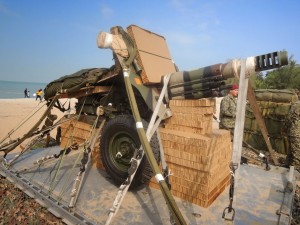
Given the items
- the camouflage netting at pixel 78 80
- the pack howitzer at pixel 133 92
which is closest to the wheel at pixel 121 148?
the pack howitzer at pixel 133 92

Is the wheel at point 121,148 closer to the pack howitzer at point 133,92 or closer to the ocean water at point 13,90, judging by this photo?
the pack howitzer at point 133,92

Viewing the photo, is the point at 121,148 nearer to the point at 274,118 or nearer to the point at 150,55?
the point at 150,55

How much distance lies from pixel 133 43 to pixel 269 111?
728cm

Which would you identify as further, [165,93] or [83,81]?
[83,81]

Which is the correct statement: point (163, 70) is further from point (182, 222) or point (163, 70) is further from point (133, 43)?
point (182, 222)

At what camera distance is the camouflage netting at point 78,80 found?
188 inches

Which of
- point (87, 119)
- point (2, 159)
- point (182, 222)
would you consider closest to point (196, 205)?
point (182, 222)

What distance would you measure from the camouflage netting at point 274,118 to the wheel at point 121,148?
6861 mm

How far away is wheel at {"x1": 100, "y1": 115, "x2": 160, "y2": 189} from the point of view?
3830mm

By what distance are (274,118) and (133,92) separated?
7551 mm

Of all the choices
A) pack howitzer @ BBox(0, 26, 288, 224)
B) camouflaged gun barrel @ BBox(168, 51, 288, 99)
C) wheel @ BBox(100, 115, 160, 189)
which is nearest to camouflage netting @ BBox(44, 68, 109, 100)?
pack howitzer @ BBox(0, 26, 288, 224)

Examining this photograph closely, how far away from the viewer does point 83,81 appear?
15.7ft

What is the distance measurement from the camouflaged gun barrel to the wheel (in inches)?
31.3

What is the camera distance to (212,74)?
3.54 metres
